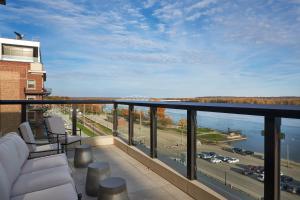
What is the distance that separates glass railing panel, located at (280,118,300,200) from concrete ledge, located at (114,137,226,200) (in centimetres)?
84

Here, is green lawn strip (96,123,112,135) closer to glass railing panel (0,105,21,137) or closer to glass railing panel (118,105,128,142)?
glass railing panel (118,105,128,142)

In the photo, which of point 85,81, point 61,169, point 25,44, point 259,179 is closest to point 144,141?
point 61,169

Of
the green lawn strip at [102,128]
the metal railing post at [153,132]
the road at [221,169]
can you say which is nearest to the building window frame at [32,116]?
the green lawn strip at [102,128]

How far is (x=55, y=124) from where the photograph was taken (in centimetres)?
562

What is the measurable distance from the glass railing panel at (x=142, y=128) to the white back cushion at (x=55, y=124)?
5.65 ft

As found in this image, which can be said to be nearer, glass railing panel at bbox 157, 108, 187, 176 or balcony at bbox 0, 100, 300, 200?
balcony at bbox 0, 100, 300, 200

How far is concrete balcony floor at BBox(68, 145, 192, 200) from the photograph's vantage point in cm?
317

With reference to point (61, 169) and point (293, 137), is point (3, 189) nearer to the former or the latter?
point (61, 169)

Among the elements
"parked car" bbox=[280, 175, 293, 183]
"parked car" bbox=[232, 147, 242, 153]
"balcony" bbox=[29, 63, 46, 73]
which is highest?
"balcony" bbox=[29, 63, 46, 73]

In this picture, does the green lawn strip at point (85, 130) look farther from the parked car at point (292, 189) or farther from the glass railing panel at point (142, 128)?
the parked car at point (292, 189)

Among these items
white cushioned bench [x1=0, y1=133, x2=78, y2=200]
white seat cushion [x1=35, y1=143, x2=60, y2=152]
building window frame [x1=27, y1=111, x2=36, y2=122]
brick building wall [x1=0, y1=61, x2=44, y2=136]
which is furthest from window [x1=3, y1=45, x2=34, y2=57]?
→ white cushioned bench [x1=0, y1=133, x2=78, y2=200]

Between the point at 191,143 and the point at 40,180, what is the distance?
1.83m

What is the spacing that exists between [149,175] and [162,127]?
803 millimetres

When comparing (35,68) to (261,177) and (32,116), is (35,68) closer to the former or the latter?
(32,116)
